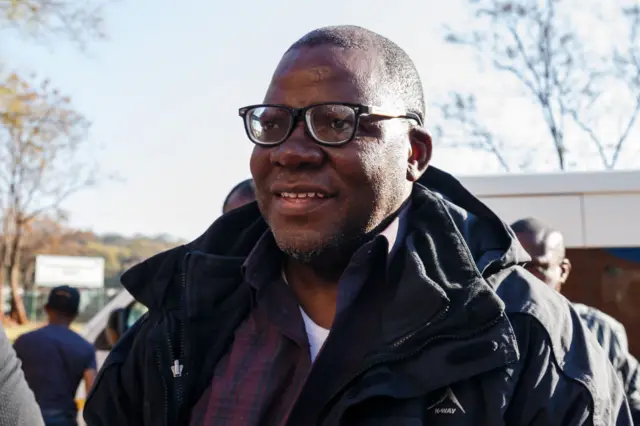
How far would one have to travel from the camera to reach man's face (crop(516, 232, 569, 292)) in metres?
4.08

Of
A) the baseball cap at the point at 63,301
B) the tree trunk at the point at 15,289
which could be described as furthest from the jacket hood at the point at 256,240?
the tree trunk at the point at 15,289

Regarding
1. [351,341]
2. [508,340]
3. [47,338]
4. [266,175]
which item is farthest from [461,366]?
[47,338]

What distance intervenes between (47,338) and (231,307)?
365 centimetres

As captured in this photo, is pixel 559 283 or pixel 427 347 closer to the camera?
pixel 427 347

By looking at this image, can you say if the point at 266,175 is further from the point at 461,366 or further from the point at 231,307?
the point at 461,366

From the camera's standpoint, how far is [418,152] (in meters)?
1.89

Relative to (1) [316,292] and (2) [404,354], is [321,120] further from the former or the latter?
(2) [404,354]

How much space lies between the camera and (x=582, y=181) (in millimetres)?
5461

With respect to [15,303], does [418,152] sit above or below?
above

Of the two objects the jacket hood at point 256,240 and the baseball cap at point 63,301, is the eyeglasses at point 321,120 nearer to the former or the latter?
the jacket hood at point 256,240

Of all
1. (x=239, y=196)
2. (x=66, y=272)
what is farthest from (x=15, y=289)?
(x=239, y=196)

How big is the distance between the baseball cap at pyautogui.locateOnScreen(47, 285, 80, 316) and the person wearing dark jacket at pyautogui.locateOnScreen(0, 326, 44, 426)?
12.4 feet

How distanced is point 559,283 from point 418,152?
8.85 feet

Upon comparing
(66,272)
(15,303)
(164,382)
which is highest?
(164,382)
